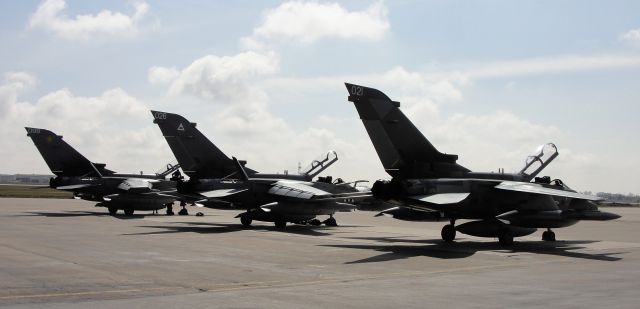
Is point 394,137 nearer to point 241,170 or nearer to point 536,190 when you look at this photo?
point 536,190

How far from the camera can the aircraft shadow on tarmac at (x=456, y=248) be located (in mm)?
17750

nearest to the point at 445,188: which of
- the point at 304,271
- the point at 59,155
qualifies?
the point at 304,271

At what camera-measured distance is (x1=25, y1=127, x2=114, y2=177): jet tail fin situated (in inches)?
1474

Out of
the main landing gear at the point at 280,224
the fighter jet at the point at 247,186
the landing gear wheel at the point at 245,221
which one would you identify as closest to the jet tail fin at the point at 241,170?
the fighter jet at the point at 247,186

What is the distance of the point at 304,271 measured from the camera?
45.5 feet

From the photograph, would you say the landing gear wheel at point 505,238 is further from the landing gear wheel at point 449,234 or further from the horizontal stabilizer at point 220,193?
the horizontal stabilizer at point 220,193

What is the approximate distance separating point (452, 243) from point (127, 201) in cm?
2165

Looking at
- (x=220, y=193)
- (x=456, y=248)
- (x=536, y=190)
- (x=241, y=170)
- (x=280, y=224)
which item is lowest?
(x=456, y=248)

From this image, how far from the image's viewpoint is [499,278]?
1306 centimetres

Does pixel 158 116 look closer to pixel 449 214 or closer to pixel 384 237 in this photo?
pixel 384 237

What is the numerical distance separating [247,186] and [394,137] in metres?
10.4

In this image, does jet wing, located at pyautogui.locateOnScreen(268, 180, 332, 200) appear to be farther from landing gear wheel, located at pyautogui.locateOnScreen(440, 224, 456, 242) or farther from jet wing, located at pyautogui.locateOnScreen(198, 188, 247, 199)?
landing gear wheel, located at pyautogui.locateOnScreen(440, 224, 456, 242)

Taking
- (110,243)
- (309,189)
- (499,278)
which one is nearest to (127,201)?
(309,189)

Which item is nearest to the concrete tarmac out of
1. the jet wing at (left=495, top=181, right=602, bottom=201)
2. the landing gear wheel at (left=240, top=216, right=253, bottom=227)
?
the jet wing at (left=495, top=181, right=602, bottom=201)
